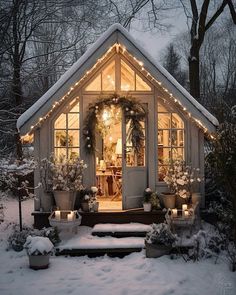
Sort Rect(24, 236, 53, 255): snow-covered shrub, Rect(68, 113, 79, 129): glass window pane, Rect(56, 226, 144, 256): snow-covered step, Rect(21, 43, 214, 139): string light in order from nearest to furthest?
Rect(24, 236, 53, 255): snow-covered shrub → Rect(56, 226, 144, 256): snow-covered step → Rect(21, 43, 214, 139): string light → Rect(68, 113, 79, 129): glass window pane

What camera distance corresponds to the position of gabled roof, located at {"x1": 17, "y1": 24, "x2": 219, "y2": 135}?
886cm

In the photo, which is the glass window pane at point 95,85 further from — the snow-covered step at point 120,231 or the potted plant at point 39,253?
the potted plant at point 39,253

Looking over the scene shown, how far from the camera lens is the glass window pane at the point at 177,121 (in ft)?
32.2

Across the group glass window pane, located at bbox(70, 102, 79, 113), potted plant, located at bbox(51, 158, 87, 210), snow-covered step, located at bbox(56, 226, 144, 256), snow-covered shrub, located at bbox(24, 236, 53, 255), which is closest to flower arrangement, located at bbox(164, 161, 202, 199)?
snow-covered step, located at bbox(56, 226, 144, 256)

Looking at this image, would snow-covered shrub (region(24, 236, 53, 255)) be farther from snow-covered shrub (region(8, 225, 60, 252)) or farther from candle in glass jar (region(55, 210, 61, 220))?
candle in glass jar (region(55, 210, 61, 220))

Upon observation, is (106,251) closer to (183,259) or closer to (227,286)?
(183,259)

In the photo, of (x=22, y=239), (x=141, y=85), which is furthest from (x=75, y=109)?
(x=22, y=239)

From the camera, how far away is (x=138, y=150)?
9.64m

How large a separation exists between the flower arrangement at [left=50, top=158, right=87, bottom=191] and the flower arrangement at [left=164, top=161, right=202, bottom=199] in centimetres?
200

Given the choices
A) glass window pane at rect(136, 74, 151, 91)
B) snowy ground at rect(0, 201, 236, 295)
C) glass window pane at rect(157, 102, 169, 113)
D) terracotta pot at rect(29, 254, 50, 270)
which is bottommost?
snowy ground at rect(0, 201, 236, 295)

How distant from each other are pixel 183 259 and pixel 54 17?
642cm

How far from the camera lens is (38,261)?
6855 millimetres

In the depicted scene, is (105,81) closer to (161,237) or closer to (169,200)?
(169,200)

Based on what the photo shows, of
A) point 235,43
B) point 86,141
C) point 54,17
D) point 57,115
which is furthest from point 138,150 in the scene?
point 235,43
